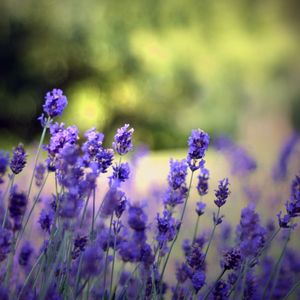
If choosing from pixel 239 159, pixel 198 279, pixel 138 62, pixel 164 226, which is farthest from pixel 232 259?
pixel 138 62

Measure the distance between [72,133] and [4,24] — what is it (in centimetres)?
984

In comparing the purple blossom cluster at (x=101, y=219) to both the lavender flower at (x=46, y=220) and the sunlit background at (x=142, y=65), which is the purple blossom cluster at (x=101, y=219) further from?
the sunlit background at (x=142, y=65)

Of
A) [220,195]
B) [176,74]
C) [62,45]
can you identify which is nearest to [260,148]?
[176,74]

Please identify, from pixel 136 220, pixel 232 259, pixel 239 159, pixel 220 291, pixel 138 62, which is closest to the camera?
pixel 136 220

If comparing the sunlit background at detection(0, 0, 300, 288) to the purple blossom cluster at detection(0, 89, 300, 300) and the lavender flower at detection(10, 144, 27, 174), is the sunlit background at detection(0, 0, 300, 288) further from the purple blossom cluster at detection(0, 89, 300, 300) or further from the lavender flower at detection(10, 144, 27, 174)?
the lavender flower at detection(10, 144, 27, 174)

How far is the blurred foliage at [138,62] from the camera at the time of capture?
1133 centimetres

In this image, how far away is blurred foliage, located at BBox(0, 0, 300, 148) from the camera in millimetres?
11328

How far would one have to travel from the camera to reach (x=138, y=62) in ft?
38.9

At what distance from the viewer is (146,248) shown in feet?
6.10

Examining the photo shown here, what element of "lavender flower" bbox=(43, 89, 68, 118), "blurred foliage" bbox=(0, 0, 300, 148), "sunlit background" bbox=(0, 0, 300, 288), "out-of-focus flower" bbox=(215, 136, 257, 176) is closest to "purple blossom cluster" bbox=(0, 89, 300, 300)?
"lavender flower" bbox=(43, 89, 68, 118)

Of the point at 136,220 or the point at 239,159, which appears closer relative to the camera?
the point at 136,220

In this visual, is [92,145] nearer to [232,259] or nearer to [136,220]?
[136,220]

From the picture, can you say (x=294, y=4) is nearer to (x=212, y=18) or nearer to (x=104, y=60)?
(x=212, y=18)

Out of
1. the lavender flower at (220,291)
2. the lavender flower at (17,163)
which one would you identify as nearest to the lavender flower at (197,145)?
the lavender flower at (220,291)
